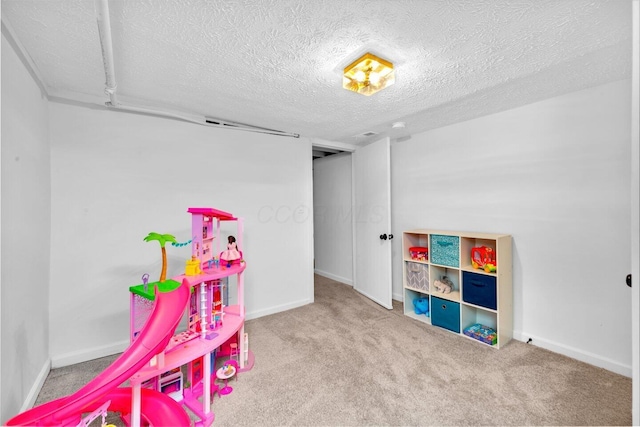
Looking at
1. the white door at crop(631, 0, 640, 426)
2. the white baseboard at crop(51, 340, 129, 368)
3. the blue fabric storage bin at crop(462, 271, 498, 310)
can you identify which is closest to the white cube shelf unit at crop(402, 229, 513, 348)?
the blue fabric storage bin at crop(462, 271, 498, 310)

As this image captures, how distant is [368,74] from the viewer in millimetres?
1726

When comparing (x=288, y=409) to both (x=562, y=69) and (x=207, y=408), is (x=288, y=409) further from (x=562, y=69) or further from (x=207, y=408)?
(x=562, y=69)

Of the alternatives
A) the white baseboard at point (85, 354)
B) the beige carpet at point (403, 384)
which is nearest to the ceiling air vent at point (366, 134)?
the beige carpet at point (403, 384)

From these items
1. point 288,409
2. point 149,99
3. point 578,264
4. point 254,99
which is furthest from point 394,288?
point 149,99

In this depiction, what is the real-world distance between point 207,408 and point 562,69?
307 centimetres

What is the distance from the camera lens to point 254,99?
2.19 m

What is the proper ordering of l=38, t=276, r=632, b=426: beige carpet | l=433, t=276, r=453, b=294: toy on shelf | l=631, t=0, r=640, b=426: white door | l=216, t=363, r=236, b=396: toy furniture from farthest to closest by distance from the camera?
l=433, t=276, r=453, b=294: toy on shelf → l=216, t=363, r=236, b=396: toy furniture → l=38, t=276, r=632, b=426: beige carpet → l=631, t=0, r=640, b=426: white door

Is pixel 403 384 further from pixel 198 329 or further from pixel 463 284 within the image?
pixel 198 329

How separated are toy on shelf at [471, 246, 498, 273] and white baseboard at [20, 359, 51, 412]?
3.38 metres

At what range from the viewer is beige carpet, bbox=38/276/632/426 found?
1.52 m

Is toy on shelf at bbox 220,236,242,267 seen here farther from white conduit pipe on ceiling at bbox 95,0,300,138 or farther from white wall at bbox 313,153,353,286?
Result: white wall at bbox 313,153,353,286

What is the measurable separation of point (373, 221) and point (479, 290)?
4.66 ft

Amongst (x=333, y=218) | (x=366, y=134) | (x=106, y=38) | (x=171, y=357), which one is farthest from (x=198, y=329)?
(x=333, y=218)

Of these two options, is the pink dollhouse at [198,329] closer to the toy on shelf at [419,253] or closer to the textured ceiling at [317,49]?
the textured ceiling at [317,49]
